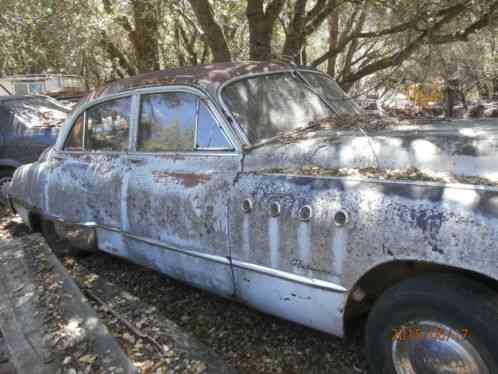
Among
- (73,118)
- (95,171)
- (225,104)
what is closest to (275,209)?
(225,104)

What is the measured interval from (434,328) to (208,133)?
73.8 inches

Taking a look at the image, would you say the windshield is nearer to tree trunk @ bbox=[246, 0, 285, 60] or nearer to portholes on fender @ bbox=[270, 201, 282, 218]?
portholes on fender @ bbox=[270, 201, 282, 218]

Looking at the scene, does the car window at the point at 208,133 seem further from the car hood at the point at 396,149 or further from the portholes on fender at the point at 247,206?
the portholes on fender at the point at 247,206

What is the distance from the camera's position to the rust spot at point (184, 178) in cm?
307

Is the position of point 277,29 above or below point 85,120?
above

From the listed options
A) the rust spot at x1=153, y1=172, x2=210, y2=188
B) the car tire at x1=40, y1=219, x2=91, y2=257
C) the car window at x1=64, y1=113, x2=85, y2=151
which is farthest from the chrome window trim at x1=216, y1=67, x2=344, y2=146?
the car tire at x1=40, y1=219, x2=91, y2=257

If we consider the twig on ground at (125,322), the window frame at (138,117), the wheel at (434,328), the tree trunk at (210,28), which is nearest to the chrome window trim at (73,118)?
the window frame at (138,117)

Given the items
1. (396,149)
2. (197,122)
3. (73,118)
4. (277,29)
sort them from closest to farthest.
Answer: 1. (396,149)
2. (197,122)
3. (73,118)
4. (277,29)

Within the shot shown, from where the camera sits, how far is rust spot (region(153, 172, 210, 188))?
307 centimetres

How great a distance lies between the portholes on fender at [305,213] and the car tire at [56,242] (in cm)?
305

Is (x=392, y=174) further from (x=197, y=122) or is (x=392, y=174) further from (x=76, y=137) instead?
(x=76, y=137)

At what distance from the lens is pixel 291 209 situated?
8.24ft

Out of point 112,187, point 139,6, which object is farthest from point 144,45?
point 112,187

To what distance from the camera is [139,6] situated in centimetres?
807
